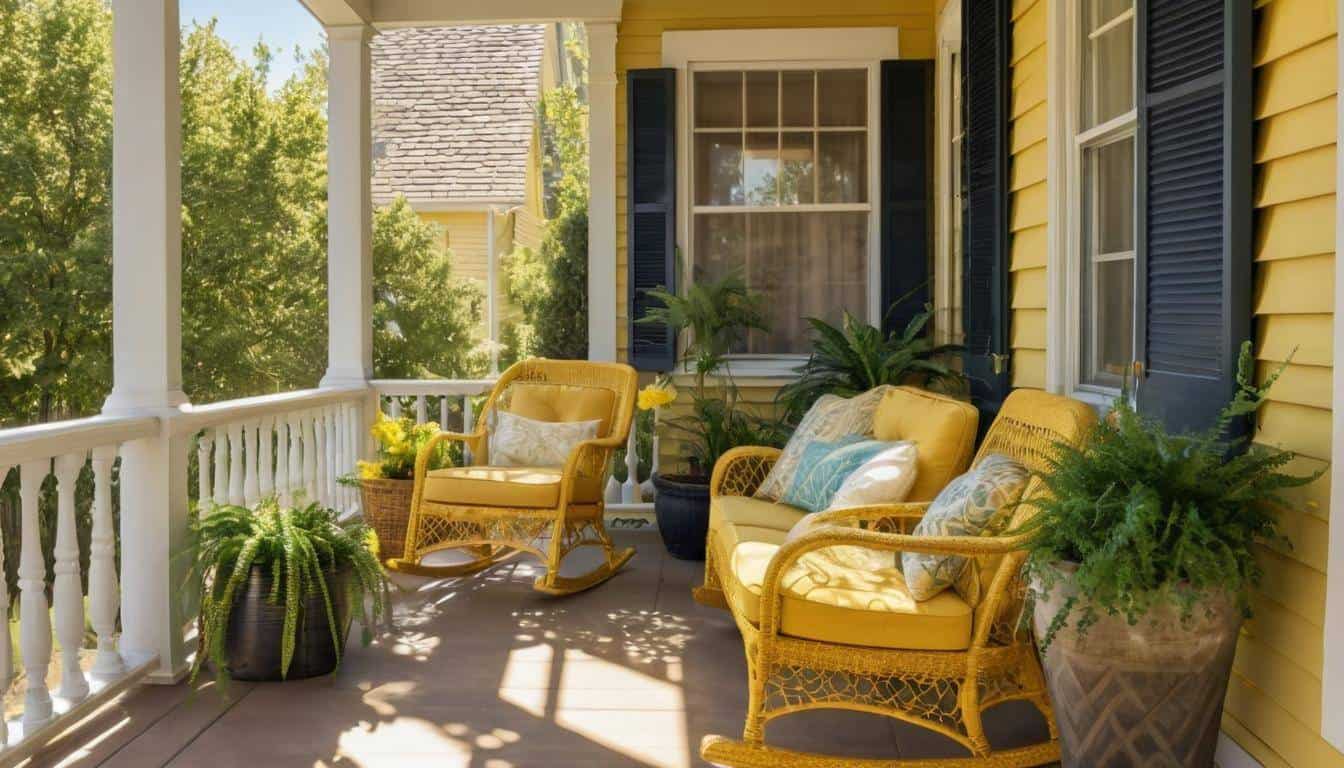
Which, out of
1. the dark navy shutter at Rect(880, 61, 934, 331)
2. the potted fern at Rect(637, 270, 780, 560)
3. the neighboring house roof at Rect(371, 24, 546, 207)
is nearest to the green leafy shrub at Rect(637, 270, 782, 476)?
the potted fern at Rect(637, 270, 780, 560)

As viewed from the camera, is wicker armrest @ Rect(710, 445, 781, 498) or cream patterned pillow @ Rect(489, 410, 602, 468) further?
cream patterned pillow @ Rect(489, 410, 602, 468)

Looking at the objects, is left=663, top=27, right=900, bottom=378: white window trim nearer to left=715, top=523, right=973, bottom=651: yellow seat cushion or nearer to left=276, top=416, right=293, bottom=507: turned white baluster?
left=276, top=416, right=293, bottom=507: turned white baluster

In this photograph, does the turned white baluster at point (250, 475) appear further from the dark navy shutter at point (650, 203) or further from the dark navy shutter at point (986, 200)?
the dark navy shutter at point (986, 200)

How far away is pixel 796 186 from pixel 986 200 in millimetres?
1895

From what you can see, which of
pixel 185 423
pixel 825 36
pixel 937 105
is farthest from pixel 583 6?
pixel 185 423

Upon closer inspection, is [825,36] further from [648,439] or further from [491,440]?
[491,440]

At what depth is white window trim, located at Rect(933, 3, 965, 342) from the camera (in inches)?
237

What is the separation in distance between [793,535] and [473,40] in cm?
1336

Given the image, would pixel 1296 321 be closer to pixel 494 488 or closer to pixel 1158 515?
pixel 1158 515

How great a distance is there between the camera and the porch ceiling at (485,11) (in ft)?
20.2

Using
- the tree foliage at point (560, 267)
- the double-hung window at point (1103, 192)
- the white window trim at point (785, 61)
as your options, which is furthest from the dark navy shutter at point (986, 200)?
the tree foliage at point (560, 267)

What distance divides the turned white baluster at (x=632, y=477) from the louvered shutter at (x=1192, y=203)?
147 inches

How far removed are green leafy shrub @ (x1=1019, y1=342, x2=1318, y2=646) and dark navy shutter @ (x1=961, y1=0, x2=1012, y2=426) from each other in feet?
6.37

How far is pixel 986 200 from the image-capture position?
464 centimetres
